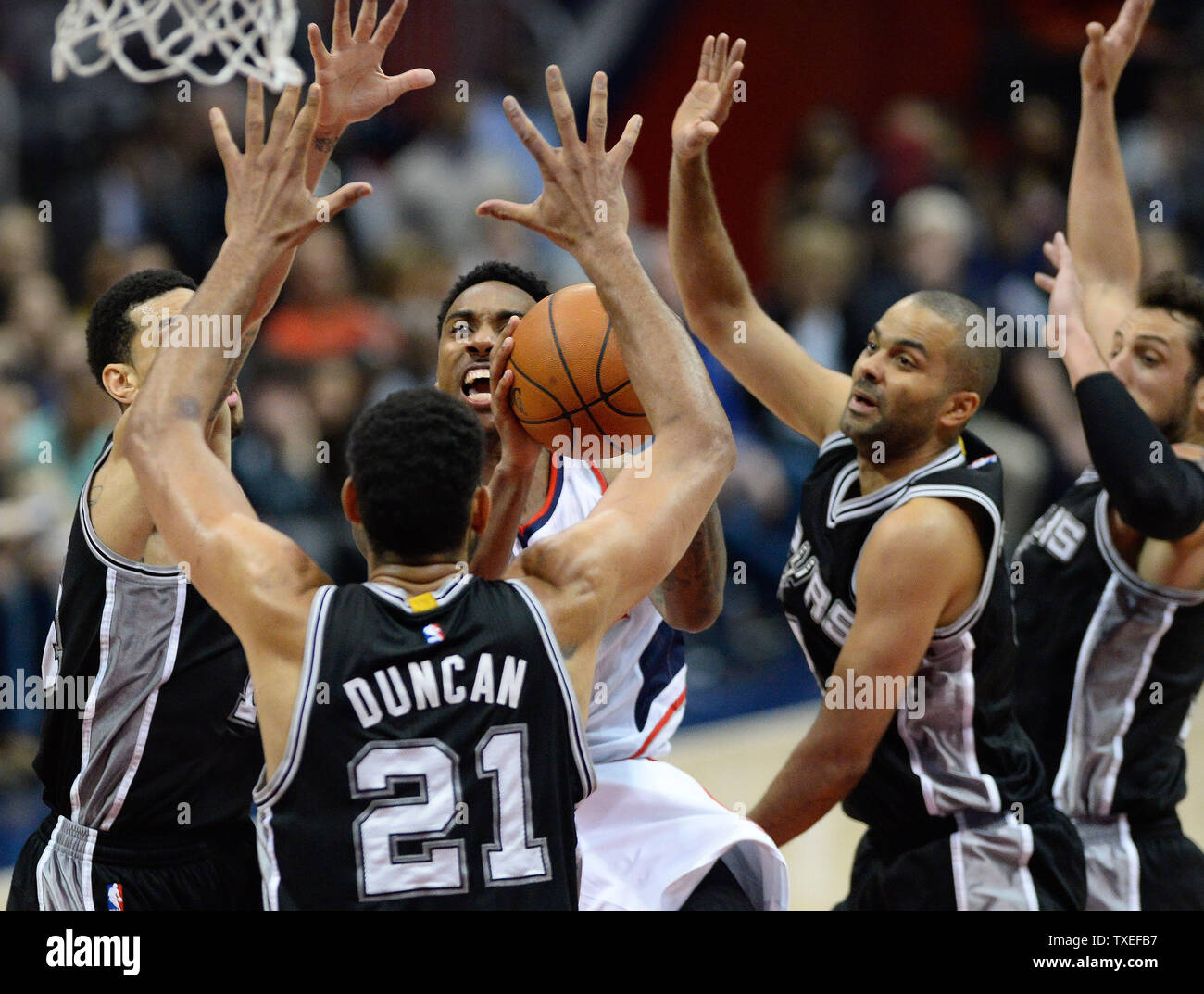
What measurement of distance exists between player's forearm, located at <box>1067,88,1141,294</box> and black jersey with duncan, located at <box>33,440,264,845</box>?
111 inches

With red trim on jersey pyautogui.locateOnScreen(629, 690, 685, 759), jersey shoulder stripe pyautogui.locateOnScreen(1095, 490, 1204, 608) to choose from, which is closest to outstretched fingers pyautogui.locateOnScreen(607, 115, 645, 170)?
red trim on jersey pyautogui.locateOnScreen(629, 690, 685, 759)

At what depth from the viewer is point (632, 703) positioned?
3.79m

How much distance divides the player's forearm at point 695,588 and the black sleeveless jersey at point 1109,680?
3.58 ft

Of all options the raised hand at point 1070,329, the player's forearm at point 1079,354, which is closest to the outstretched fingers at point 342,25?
the raised hand at point 1070,329

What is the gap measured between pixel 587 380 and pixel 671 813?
1.04 m

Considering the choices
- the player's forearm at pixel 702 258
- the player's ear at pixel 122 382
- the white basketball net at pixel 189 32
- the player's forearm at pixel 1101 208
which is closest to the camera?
the player's ear at pixel 122 382

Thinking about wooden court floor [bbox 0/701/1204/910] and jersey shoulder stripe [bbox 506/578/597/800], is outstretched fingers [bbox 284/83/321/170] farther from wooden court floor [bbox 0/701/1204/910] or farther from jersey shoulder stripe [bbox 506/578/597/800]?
wooden court floor [bbox 0/701/1204/910]

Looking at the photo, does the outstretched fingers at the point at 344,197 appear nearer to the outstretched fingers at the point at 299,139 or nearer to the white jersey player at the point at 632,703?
the outstretched fingers at the point at 299,139

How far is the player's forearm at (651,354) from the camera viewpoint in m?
3.04

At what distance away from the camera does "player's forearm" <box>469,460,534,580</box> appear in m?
3.39

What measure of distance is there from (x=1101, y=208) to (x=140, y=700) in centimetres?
314

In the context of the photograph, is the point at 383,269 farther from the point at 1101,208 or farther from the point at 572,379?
the point at 572,379

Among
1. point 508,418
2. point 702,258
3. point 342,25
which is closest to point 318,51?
point 342,25
